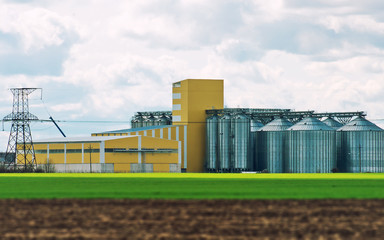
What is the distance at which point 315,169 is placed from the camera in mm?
141625

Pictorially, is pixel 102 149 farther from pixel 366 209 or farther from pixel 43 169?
pixel 366 209

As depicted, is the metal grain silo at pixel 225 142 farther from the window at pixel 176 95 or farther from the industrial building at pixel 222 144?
the window at pixel 176 95

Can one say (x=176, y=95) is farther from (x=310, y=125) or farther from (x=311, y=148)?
(x=311, y=148)

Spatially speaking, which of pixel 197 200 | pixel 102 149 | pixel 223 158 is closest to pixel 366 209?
pixel 197 200

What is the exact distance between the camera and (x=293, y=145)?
144875 millimetres

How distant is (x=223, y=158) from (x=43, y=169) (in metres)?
36.6

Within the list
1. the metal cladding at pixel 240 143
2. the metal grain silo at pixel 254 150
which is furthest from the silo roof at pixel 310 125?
the metal cladding at pixel 240 143

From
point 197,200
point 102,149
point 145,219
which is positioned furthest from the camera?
point 102,149

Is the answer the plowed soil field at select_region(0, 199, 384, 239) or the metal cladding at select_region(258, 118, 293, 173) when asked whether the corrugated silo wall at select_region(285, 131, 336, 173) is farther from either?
the plowed soil field at select_region(0, 199, 384, 239)

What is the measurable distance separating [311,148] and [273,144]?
8387 mm

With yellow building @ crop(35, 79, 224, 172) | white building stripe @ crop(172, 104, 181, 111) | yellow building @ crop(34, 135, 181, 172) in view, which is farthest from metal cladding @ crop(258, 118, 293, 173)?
white building stripe @ crop(172, 104, 181, 111)

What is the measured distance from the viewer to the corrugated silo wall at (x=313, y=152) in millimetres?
142000

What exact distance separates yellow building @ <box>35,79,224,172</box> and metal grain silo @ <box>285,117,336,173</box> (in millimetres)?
20798

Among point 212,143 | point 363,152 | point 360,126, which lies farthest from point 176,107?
point 363,152
